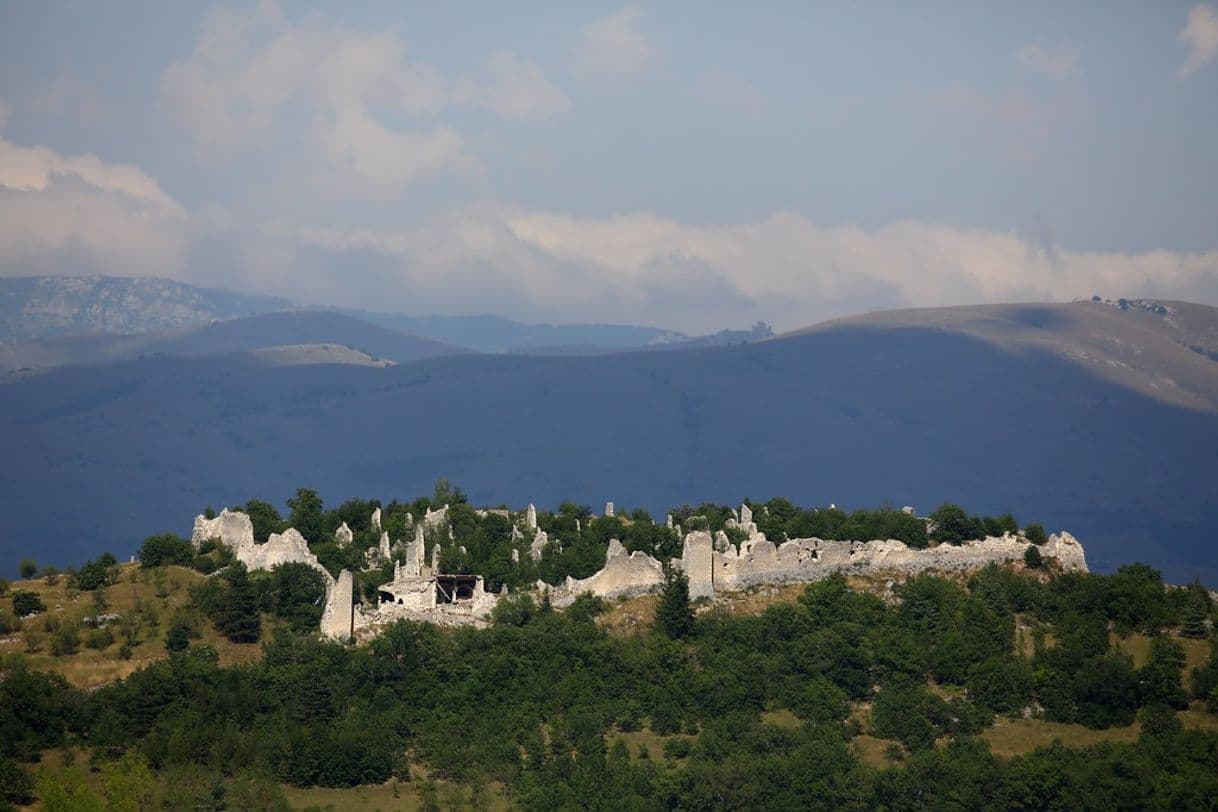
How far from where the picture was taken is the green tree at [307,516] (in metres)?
87.9

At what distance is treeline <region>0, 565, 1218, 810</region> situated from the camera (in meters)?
69.3

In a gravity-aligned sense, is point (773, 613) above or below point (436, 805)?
above

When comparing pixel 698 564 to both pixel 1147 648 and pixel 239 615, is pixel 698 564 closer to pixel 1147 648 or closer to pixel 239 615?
pixel 1147 648

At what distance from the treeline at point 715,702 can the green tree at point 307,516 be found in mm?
11196

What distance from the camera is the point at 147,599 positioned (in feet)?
258

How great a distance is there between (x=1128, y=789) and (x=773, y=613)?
17.6 meters

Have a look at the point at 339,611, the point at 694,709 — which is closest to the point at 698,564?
the point at 694,709

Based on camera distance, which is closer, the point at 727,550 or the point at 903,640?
the point at 903,640

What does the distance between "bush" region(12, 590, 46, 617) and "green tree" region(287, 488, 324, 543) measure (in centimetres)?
1353

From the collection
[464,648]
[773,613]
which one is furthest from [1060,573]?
[464,648]

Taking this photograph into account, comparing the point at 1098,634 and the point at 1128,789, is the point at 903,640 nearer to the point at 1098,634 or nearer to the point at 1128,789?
the point at 1098,634

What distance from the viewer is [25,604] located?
76.6 metres

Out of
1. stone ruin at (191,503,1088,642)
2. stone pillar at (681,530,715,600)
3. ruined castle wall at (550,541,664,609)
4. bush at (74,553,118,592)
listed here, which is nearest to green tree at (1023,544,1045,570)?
stone ruin at (191,503,1088,642)

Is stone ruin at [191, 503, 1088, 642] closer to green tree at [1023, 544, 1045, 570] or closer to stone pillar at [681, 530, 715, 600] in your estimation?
stone pillar at [681, 530, 715, 600]
